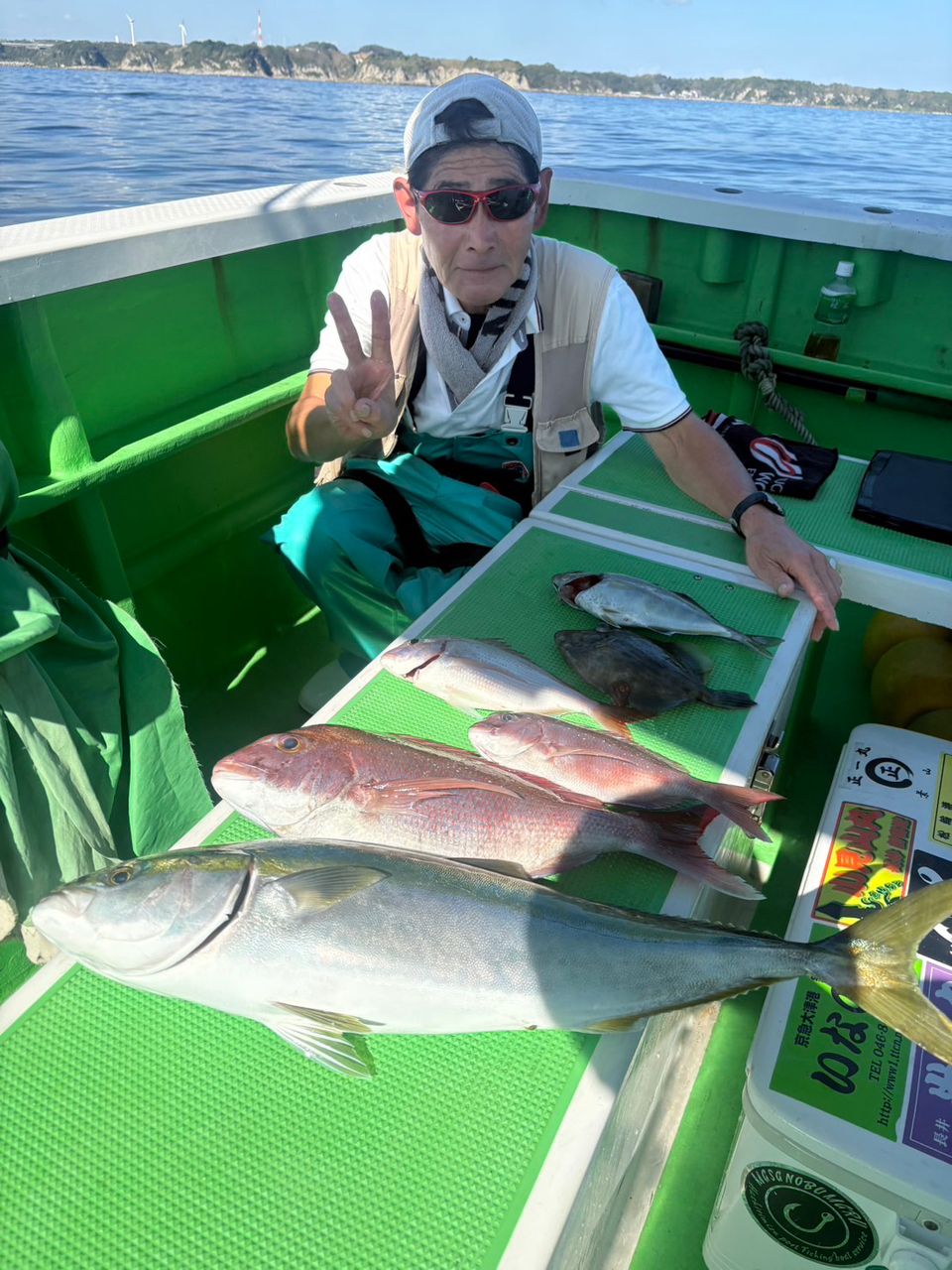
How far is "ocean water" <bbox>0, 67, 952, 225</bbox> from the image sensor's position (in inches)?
280

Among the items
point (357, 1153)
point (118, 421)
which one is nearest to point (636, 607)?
point (357, 1153)

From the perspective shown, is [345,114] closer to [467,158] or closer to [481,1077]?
[467,158]

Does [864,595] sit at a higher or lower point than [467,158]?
lower

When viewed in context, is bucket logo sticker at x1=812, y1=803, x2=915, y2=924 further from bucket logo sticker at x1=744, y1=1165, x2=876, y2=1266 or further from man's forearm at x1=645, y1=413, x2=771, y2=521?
man's forearm at x1=645, y1=413, x2=771, y2=521

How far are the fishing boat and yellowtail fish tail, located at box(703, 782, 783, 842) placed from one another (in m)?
0.12

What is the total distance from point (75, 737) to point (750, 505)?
6.34 ft

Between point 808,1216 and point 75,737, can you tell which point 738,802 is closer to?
point 808,1216

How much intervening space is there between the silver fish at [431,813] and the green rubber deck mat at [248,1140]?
28cm

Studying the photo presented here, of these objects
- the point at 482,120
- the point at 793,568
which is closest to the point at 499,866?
the point at 793,568

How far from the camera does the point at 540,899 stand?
1.18 m

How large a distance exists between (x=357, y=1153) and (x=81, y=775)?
121cm

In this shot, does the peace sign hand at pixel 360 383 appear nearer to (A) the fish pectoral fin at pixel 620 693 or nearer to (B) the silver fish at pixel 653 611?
(B) the silver fish at pixel 653 611

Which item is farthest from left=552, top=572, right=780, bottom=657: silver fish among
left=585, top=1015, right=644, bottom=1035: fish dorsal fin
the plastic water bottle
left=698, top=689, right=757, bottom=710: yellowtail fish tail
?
the plastic water bottle

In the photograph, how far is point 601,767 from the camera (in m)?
1.50
